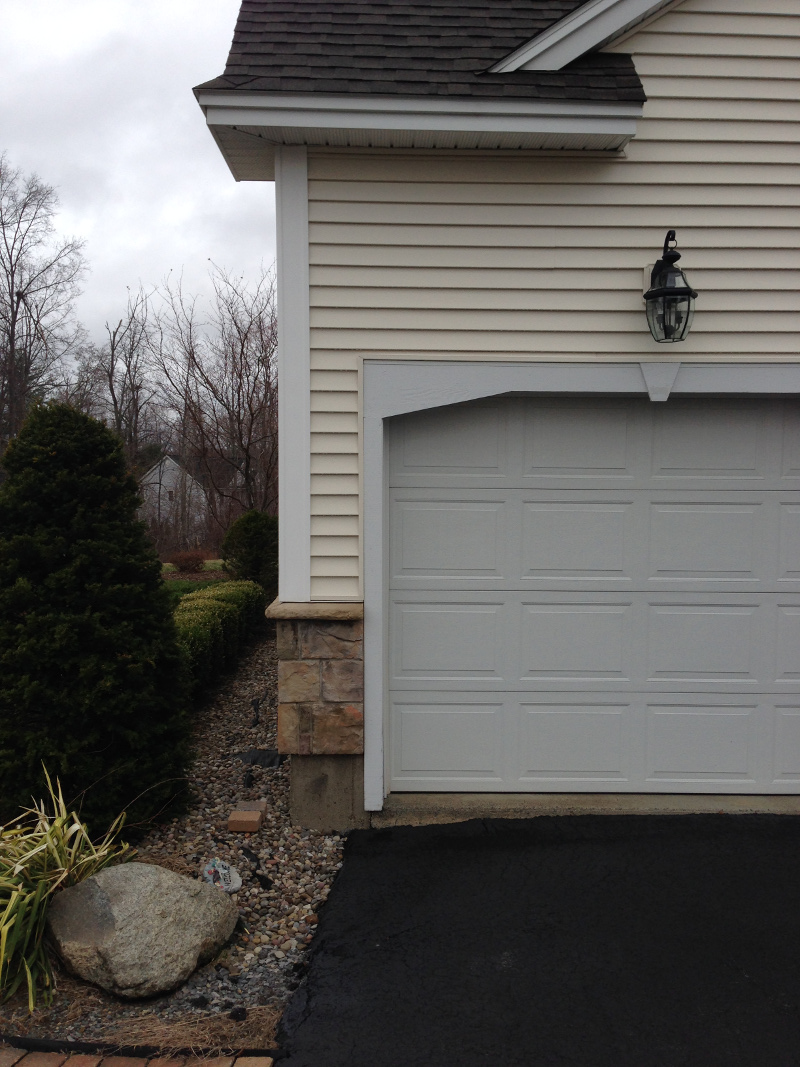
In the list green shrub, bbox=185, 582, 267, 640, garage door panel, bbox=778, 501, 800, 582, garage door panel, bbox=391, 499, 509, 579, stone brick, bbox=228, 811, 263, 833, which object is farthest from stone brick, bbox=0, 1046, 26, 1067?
green shrub, bbox=185, 582, 267, 640

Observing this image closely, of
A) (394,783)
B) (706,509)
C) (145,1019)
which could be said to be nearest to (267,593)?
(394,783)

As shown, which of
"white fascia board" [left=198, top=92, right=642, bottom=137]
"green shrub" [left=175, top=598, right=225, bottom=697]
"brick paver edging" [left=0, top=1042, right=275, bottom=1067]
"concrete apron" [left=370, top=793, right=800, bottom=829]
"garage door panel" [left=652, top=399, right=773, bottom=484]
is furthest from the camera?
"green shrub" [left=175, top=598, right=225, bottom=697]

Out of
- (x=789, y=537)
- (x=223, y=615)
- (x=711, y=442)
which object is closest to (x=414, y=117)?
(x=711, y=442)

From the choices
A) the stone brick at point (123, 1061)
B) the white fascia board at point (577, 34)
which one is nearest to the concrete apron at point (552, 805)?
the stone brick at point (123, 1061)

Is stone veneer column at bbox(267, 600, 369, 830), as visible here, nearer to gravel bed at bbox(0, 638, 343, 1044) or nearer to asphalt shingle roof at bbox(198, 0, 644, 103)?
gravel bed at bbox(0, 638, 343, 1044)

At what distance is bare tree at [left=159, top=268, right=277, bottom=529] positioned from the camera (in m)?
12.4

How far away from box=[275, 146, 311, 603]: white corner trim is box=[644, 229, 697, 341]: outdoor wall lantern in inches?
67.1

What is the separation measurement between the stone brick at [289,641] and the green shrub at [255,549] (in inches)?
248

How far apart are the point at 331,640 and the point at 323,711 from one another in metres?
0.37

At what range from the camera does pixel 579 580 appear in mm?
4082

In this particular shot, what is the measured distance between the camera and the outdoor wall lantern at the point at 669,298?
11.9ft

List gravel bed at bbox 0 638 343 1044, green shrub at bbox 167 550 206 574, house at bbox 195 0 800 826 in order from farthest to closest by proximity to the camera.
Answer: green shrub at bbox 167 550 206 574 < house at bbox 195 0 800 826 < gravel bed at bbox 0 638 343 1044

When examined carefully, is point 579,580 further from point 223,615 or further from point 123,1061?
point 223,615

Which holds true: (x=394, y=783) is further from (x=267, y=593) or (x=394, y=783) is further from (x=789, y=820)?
(x=267, y=593)
